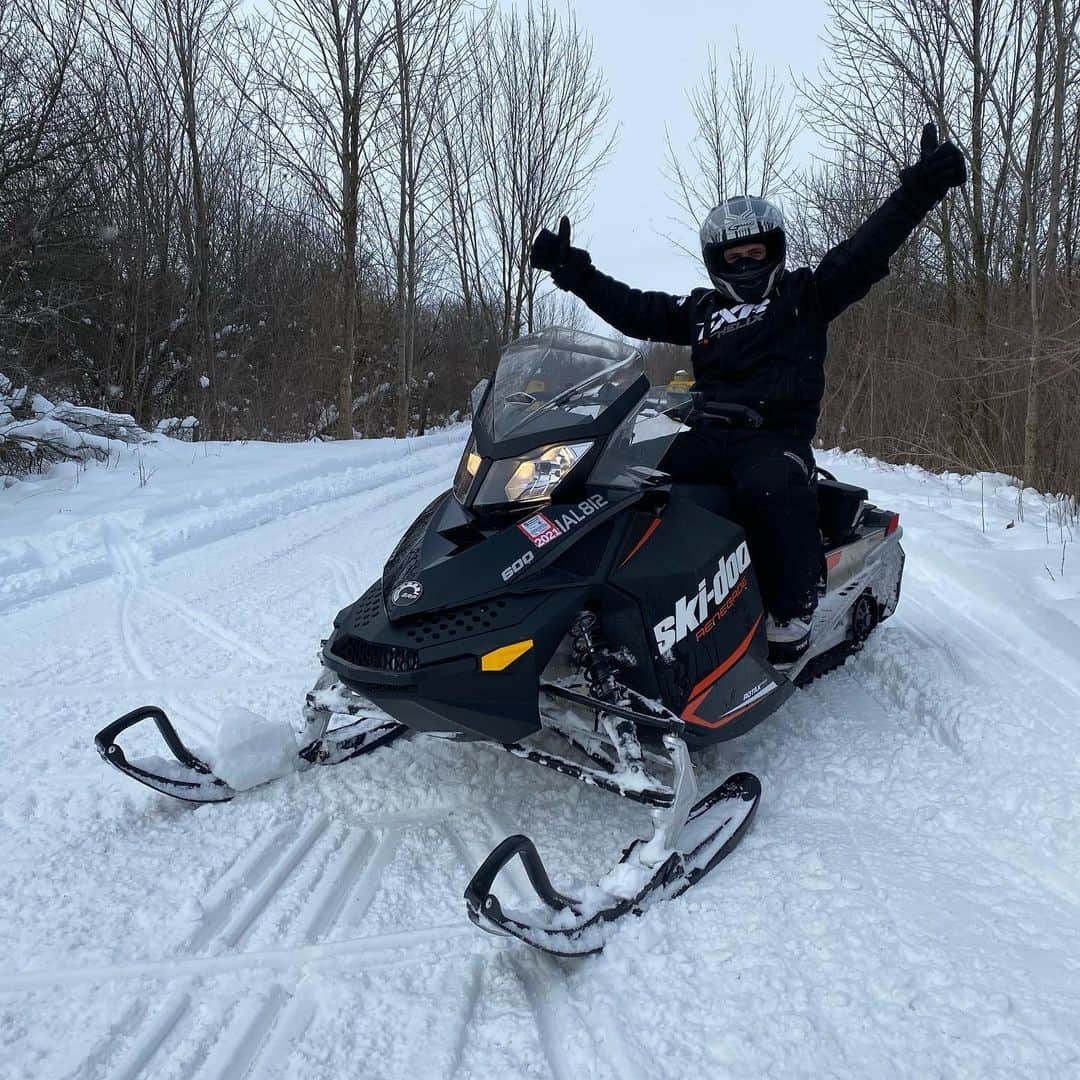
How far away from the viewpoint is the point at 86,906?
1.74 m

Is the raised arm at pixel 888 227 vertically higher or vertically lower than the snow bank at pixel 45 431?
higher

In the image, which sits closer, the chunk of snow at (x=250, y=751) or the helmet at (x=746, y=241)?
the chunk of snow at (x=250, y=751)

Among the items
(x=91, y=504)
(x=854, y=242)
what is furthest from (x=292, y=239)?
(x=854, y=242)

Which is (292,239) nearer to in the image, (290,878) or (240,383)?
(240,383)

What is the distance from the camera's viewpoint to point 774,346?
2.76 m

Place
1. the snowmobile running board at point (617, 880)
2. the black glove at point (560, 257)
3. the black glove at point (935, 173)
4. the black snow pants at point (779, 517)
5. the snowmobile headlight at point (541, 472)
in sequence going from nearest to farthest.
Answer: the snowmobile running board at point (617, 880), the snowmobile headlight at point (541, 472), the black glove at point (935, 173), the black snow pants at point (779, 517), the black glove at point (560, 257)

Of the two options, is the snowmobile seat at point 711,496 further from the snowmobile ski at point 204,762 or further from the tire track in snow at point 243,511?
the tire track in snow at point 243,511

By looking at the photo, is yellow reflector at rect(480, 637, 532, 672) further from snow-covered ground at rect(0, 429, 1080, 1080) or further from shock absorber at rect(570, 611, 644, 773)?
snow-covered ground at rect(0, 429, 1080, 1080)

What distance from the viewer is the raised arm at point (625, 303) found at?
3.07m

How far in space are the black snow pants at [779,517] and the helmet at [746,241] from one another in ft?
1.74

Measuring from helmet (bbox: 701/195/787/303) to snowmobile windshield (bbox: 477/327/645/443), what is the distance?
0.68m

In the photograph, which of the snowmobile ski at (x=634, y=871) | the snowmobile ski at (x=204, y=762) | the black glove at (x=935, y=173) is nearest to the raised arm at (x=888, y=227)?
the black glove at (x=935, y=173)

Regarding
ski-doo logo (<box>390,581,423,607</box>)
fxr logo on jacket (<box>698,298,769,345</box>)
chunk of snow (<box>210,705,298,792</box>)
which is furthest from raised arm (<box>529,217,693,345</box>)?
chunk of snow (<box>210,705,298,792</box>)

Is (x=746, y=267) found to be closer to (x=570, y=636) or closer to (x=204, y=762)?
(x=570, y=636)
